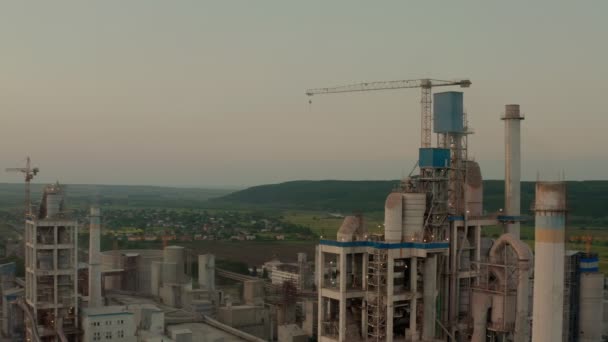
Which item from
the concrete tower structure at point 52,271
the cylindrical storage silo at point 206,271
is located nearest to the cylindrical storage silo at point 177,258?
the cylindrical storage silo at point 206,271

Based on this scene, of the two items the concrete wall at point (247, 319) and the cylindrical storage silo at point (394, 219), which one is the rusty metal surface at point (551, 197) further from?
the concrete wall at point (247, 319)

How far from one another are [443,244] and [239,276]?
3156 inches

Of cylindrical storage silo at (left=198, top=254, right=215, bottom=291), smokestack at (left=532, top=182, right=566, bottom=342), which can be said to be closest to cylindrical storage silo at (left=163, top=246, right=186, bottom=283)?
cylindrical storage silo at (left=198, top=254, right=215, bottom=291)

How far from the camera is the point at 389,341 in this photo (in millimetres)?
35500

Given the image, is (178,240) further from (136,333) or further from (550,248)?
(550,248)

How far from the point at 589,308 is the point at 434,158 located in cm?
1980

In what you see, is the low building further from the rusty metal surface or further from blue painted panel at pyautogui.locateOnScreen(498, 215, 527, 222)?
the rusty metal surface

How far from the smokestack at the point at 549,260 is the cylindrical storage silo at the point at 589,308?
63.6ft

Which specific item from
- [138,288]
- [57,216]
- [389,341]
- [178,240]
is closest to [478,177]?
[389,341]

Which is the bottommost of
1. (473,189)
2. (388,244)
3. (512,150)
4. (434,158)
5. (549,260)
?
(549,260)

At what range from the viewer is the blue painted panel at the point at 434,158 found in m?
39.3

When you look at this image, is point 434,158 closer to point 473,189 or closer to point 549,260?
point 473,189

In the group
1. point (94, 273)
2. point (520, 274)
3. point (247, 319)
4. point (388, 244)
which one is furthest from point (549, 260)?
point (94, 273)

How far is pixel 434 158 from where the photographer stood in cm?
3931
